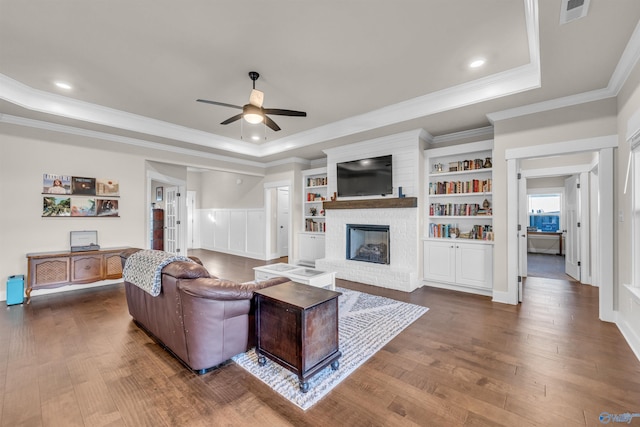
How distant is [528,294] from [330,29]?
15.4ft

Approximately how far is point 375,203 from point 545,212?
781 cm

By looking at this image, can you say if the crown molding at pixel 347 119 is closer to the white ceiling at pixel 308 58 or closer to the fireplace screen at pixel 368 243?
the white ceiling at pixel 308 58

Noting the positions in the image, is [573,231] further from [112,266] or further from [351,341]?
[112,266]

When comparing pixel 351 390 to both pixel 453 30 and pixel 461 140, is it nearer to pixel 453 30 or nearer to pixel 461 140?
pixel 453 30

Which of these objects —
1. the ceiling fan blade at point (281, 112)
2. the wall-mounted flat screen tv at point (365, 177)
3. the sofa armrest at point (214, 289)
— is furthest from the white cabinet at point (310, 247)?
the sofa armrest at point (214, 289)

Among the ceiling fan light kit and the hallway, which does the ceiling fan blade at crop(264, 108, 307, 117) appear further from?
the hallway

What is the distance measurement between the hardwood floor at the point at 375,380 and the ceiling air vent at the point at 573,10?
8.89 ft

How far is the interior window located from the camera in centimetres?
884

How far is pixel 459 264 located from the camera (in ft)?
14.5

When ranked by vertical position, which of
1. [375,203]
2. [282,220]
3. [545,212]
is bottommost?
[282,220]

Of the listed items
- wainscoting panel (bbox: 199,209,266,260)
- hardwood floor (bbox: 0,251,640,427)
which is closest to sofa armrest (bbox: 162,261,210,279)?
hardwood floor (bbox: 0,251,640,427)

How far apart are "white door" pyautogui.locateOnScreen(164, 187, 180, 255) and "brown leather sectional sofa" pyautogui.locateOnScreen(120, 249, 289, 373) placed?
4.51 m

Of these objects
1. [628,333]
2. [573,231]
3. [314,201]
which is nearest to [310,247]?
[314,201]

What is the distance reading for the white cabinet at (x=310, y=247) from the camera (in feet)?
21.4
